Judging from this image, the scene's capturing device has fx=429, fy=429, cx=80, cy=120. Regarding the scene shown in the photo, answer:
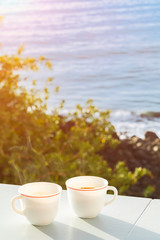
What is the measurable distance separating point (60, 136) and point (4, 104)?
17.8 inches

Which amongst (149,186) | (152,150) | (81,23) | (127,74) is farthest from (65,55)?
(149,186)

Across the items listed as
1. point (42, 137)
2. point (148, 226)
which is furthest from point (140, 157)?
point (148, 226)

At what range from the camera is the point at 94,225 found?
1044 millimetres

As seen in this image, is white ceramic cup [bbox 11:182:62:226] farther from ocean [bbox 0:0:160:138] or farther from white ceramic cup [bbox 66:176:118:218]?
ocean [bbox 0:0:160:138]

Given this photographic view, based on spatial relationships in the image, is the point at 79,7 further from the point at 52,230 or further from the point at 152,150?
the point at 52,230

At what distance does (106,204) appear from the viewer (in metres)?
1.10

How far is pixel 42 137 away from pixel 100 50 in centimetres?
72

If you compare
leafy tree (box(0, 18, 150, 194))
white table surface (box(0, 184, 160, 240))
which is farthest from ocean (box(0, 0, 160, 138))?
white table surface (box(0, 184, 160, 240))

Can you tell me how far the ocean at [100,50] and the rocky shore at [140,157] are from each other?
0.44 feet

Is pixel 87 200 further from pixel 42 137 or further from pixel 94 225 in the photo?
pixel 42 137

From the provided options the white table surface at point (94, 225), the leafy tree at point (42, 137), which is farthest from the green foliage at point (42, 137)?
the white table surface at point (94, 225)

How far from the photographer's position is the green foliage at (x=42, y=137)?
2928mm

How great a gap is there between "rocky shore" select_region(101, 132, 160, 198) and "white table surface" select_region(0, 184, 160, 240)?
5.91ft

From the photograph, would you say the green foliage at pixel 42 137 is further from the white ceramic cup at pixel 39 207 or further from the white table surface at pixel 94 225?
the white ceramic cup at pixel 39 207
